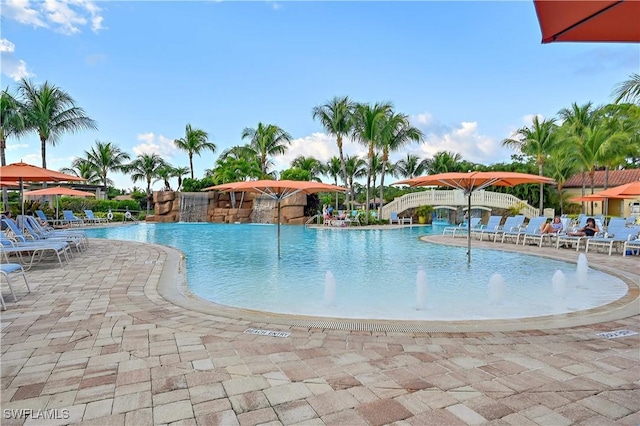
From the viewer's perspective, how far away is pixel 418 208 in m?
29.3

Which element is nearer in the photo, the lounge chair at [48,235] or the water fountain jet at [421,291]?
the water fountain jet at [421,291]

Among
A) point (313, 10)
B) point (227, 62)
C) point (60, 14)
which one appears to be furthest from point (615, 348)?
point (227, 62)

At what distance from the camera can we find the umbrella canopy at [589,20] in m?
2.01

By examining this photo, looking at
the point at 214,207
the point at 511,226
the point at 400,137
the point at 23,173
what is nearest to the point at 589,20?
the point at 23,173

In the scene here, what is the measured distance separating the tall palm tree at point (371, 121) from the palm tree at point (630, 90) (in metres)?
13.9

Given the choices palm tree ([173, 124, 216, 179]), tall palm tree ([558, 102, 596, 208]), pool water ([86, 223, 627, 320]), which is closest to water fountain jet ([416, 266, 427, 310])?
pool water ([86, 223, 627, 320])

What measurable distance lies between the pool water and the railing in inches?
694

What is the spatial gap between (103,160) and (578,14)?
45.5 meters

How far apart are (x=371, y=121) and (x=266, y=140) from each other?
474 inches

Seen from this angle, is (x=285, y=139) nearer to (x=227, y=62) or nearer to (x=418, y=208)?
(x=418, y=208)

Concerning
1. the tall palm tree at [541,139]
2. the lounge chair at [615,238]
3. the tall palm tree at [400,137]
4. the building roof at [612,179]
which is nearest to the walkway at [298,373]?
the lounge chair at [615,238]

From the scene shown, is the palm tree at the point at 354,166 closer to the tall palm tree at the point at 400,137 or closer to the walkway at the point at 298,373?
the tall palm tree at the point at 400,137

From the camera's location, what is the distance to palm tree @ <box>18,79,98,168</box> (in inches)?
917

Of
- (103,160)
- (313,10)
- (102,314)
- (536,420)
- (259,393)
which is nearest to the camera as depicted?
(536,420)
